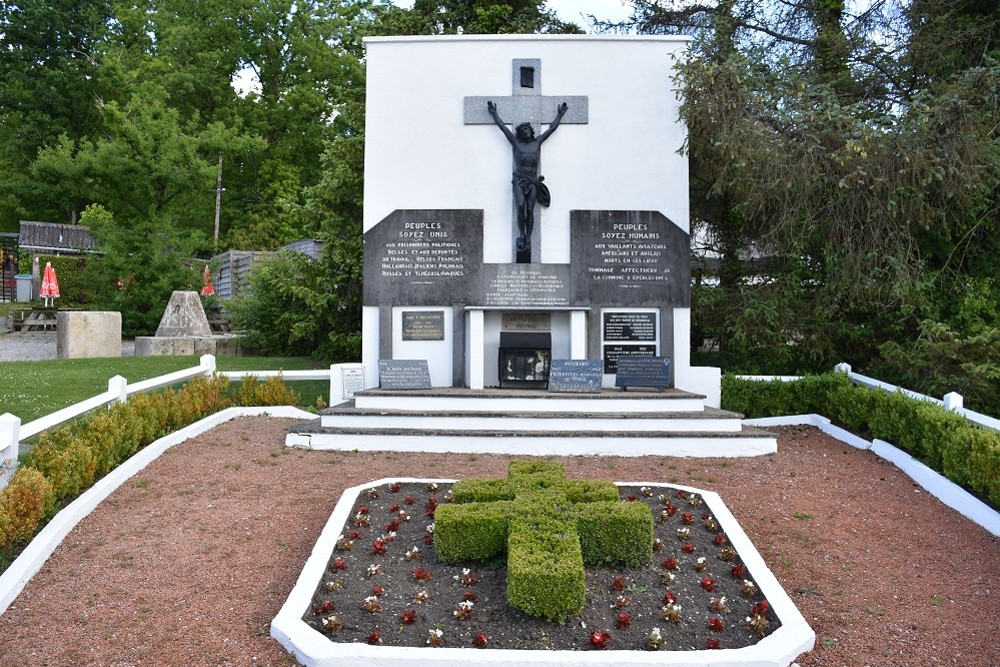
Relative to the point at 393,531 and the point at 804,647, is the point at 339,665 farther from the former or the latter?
the point at 804,647

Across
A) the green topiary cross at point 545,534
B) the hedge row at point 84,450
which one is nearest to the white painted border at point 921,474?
the green topiary cross at point 545,534

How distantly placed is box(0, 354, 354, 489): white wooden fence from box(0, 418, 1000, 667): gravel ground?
81cm

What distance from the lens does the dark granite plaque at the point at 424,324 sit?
11.9m

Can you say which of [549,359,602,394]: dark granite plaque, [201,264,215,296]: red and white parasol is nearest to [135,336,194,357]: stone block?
[201,264,215,296]: red and white parasol

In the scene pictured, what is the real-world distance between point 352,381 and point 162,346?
928 centimetres

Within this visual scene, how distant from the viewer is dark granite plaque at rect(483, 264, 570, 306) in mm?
11867

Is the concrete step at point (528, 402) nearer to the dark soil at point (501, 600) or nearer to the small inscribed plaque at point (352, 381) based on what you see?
the small inscribed plaque at point (352, 381)

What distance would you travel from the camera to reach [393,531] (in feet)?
19.7

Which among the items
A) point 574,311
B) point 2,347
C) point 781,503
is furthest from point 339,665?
point 2,347

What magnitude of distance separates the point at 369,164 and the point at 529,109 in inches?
106

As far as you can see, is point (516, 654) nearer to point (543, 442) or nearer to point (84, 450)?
point (84, 450)

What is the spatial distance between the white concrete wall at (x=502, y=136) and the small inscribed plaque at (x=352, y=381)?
2.38m

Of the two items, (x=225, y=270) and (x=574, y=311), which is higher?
(x=225, y=270)

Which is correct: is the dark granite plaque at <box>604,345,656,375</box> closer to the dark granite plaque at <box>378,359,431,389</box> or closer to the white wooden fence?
the dark granite plaque at <box>378,359,431,389</box>
